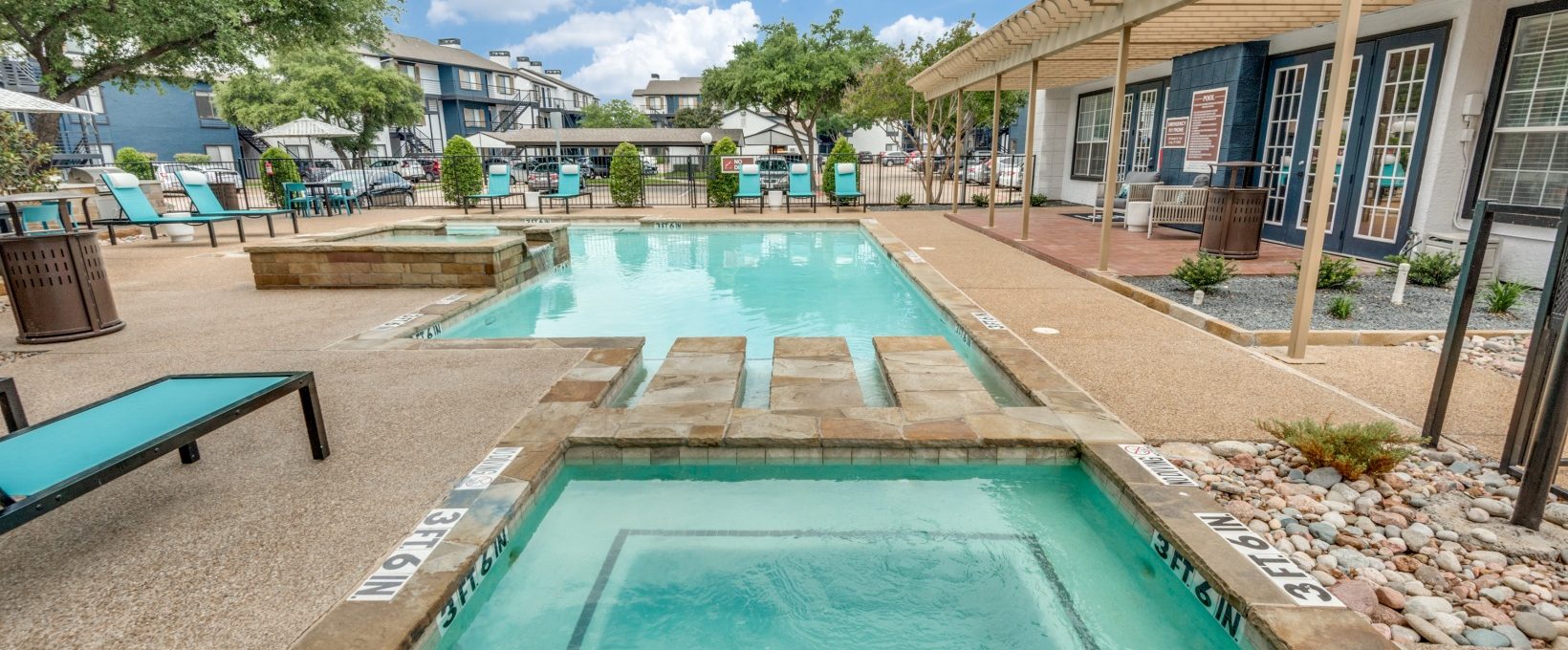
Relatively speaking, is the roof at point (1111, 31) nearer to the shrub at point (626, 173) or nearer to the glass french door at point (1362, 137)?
the glass french door at point (1362, 137)

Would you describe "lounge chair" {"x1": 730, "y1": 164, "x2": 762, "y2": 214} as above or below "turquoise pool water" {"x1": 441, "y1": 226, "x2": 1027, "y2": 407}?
above

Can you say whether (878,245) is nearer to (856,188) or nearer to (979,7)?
(856,188)

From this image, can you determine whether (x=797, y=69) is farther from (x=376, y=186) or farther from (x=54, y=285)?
(x=54, y=285)

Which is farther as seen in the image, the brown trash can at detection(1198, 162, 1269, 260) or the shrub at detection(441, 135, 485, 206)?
the shrub at detection(441, 135, 485, 206)

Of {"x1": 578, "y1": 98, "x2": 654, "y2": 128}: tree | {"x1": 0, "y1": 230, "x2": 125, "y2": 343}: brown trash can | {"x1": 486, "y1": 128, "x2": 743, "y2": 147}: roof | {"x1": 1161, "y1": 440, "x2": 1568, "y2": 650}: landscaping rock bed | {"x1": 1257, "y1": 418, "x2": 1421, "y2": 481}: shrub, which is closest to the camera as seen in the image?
{"x1": 1161, "y1": 440, "x2": 1568, "y2": 650}: landscaping rock bed

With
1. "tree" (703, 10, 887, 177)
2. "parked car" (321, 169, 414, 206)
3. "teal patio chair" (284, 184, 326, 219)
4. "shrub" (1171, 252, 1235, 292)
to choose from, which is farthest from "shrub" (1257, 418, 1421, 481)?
"tree" (703, 10, 887, 177)

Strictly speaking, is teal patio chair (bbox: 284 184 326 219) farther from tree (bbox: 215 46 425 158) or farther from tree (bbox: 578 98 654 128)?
tree (bbox: 578 98 654 128)

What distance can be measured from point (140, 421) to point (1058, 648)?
316 centimetres

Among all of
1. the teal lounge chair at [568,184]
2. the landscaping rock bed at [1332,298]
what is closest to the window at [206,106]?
the teal lounge chair at [568,184]

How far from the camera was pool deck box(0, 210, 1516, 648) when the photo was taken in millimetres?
2084

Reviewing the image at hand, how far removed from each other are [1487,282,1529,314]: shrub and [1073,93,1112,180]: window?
816cm

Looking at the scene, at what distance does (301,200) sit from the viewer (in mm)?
13414

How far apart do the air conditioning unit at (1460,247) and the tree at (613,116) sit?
56343 mm

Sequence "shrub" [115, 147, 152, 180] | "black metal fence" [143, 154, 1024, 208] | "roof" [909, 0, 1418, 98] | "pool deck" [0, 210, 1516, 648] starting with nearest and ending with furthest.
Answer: "pool deck" [0, 210, 1516, 648], "roof" [909, 0, 1418, 98], "black metal fence" [143, 154, 1024, 208], "shrub" [115, 147, 152, 180]
